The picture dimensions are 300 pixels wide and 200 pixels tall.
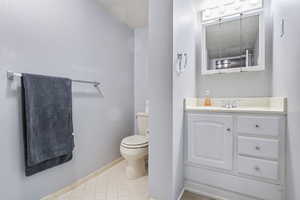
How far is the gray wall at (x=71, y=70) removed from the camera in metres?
1.07

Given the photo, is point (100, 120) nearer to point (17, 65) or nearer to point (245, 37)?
point (17, 65)

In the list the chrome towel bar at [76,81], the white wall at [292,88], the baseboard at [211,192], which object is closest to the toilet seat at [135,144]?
the baseboard at [211,192]

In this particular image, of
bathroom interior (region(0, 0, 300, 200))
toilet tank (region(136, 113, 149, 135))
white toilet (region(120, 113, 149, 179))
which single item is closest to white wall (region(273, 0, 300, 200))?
bathroom interior (region(0, 0, 300, 200))

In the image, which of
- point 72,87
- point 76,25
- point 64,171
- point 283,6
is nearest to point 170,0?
point 283,6

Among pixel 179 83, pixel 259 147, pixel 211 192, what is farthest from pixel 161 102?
pixel 211 192

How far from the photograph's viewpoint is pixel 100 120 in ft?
6.06

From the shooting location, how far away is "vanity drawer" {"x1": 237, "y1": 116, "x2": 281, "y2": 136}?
1.13m

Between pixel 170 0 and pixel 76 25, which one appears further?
pixel 76 25

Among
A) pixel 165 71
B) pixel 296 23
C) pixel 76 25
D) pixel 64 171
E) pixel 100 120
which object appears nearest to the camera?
pixel 296 23

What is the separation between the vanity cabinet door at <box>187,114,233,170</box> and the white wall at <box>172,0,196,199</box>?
0.36 feet

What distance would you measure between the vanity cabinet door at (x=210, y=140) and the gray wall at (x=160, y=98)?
0.33 m

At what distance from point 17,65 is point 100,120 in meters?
0.99

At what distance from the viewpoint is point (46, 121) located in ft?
4.09

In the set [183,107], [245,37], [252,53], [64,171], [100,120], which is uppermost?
[245,37]
